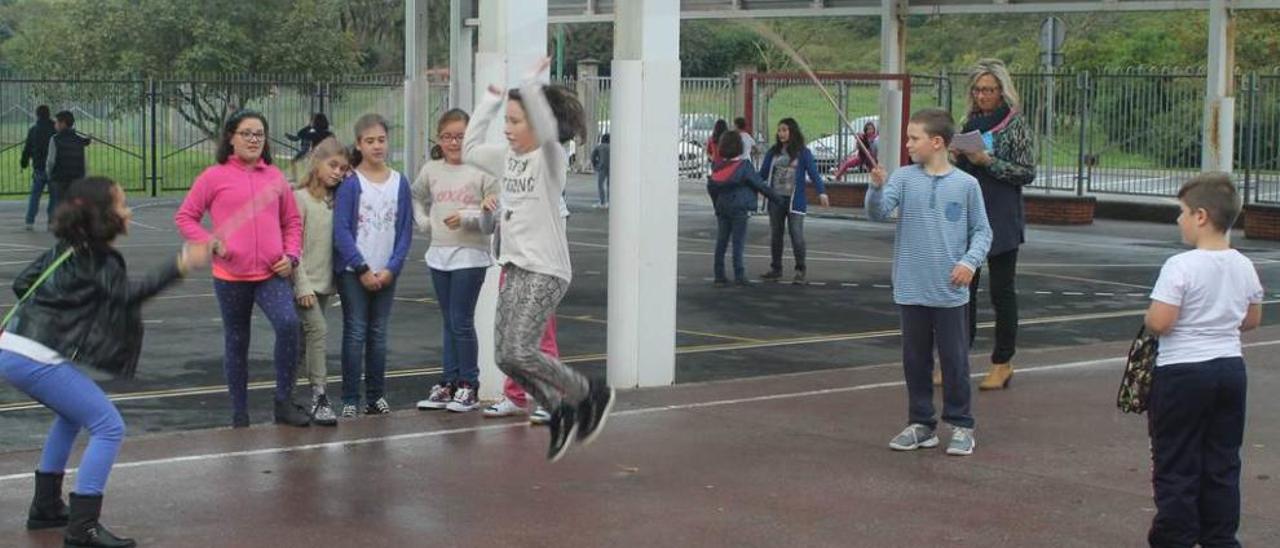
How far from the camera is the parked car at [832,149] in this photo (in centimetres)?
3331

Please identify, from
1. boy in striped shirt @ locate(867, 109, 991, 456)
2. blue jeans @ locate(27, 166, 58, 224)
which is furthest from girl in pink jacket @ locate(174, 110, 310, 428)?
blue jeans @ locate(27, 166, 58, 224)

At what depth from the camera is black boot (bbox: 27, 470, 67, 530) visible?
695 centimetres

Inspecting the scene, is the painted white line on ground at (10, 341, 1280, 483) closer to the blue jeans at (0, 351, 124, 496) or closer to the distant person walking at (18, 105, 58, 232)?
the blue jeans at (0, 351, 124, 496)

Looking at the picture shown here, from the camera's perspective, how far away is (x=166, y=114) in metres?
36.9

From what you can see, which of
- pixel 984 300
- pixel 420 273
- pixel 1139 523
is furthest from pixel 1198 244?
pixel 420 273

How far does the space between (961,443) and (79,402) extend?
4.13 m

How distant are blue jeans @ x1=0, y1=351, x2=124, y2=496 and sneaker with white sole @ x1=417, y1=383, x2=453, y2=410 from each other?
3.23 meters

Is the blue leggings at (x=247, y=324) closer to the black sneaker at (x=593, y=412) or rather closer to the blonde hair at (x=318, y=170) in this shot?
the blonde hair at (x=318, y=170)

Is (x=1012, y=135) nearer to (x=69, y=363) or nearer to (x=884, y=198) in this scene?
(x=884, y=198)

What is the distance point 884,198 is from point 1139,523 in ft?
6.77

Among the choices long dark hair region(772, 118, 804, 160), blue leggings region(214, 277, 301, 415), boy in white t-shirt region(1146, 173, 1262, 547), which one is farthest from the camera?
long dark hair region(772, 118, 804, 160)

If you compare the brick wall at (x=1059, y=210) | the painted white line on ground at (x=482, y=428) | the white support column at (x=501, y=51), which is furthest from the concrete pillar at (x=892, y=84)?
the white support column at (x=501, y=51)

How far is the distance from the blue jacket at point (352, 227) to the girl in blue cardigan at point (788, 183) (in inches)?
346

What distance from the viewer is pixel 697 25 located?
209 ft
